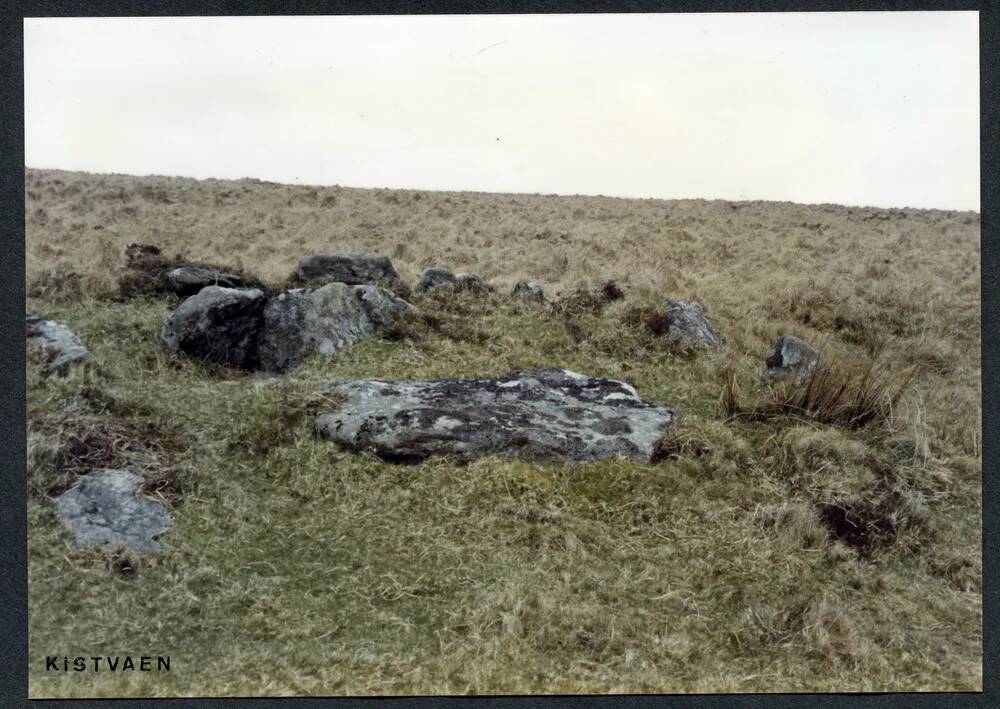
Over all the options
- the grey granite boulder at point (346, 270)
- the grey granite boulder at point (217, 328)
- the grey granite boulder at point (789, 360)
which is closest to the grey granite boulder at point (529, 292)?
the grey granite boulder at point (346, 270)

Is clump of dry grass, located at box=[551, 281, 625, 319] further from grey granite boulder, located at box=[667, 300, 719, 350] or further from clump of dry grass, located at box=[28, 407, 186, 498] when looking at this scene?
clump of dry grass, located at box=[28, 407, 186, 498]

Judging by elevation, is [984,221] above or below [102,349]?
above

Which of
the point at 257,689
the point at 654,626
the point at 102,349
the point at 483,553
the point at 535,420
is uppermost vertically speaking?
the point at 102,349

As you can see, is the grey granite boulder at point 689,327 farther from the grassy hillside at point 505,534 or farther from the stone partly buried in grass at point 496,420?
the stone partly buried in grass at point 496,420

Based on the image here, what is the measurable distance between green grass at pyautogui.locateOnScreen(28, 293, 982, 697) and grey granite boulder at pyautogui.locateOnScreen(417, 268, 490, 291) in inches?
142

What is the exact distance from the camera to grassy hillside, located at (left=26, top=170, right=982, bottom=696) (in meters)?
5.17

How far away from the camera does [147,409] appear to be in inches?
265

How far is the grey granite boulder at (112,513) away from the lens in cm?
552

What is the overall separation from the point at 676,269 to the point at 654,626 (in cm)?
798

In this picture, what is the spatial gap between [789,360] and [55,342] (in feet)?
26.1

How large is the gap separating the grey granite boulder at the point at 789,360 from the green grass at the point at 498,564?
1.01 metres

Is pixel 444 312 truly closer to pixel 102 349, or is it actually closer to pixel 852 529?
pixel 102 349

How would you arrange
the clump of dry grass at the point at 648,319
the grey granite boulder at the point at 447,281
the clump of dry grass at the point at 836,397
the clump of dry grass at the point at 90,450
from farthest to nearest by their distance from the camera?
the grey granite boulder at the point at 447,281 → the clump of dry grass at the point at 648,319 → the clump of dry grass at the point at 836,397 → the clump of dry grass at the point at 90,450

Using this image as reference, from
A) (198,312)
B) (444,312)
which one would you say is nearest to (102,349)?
(198,312)
